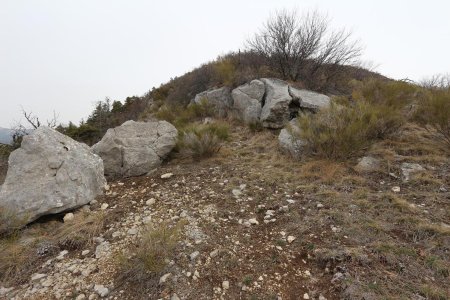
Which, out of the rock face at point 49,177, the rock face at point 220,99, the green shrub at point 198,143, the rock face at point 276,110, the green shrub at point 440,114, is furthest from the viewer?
the rock face at point 220,99

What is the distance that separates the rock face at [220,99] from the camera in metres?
7.62

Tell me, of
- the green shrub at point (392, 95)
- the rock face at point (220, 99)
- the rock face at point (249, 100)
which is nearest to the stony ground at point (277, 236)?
the green shrub at point (392, 95)

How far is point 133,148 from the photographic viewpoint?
4695 millimetres

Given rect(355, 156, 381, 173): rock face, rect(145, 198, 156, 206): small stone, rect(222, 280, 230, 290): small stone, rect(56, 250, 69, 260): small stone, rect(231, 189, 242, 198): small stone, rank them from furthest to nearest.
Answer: rect(355, 156, 381, 173): rock face < rect(231, 189, 242, 198): small stone < rect(145, 198, 156, 206): small stone < rect(56, 250, 69, 260): small stone < rect(222, 280, 230, 290): small stone

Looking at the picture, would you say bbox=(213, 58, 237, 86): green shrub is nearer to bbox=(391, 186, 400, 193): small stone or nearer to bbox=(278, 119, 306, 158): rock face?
bbox=(278, 119, 306, 158): rock face

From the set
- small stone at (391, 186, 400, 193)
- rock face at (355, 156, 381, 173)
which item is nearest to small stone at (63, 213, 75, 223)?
rock face at (355, 156, 381, 173)

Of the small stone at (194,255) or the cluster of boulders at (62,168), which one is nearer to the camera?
the small stone at (194,255)

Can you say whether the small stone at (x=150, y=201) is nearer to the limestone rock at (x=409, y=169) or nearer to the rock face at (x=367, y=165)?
the rock face at (x=367, y=165)

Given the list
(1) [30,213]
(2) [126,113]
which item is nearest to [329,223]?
(1) [30,213]

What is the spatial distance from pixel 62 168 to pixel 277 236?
2.83 metres

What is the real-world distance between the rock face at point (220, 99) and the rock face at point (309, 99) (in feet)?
5.81

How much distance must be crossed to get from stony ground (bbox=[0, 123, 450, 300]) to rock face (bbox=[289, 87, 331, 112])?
7.02 feet

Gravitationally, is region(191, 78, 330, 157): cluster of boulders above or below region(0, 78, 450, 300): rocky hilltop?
above

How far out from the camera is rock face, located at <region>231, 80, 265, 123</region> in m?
6.72
